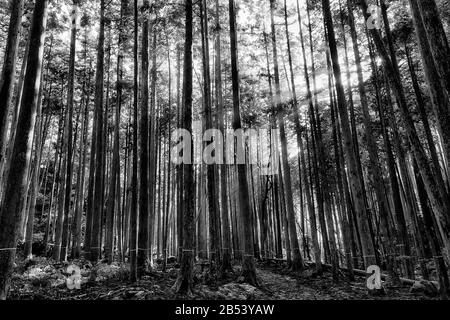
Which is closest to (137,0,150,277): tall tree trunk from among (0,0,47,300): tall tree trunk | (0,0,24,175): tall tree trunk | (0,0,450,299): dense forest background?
(0,0,450,299): dense forest background

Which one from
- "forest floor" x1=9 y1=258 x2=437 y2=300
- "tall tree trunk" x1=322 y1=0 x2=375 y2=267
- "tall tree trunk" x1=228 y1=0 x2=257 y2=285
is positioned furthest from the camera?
"tall tree trunk" x1=228 y1=0 x2=257 y2=285

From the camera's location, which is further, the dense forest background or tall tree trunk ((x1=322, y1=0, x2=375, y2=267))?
tall tree trunk ((x1=322, y1=0, x2=375, y2=267))

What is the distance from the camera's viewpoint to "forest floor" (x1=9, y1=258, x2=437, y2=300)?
17.3 feet

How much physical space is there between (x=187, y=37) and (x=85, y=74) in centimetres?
848

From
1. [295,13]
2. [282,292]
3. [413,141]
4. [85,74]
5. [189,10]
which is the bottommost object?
[282,292]

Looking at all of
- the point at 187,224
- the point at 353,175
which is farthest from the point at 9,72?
the point at 353,175

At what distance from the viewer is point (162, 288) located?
602cm

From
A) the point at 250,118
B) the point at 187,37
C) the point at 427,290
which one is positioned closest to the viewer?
the point at 427,290

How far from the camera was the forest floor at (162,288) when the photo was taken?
5.28 m

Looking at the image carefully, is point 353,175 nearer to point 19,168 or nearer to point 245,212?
point 245,212

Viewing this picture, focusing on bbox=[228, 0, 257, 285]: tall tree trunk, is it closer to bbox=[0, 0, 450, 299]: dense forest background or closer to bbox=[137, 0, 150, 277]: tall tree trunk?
bbox=[0, 0, 450, 299]: dense forest background
